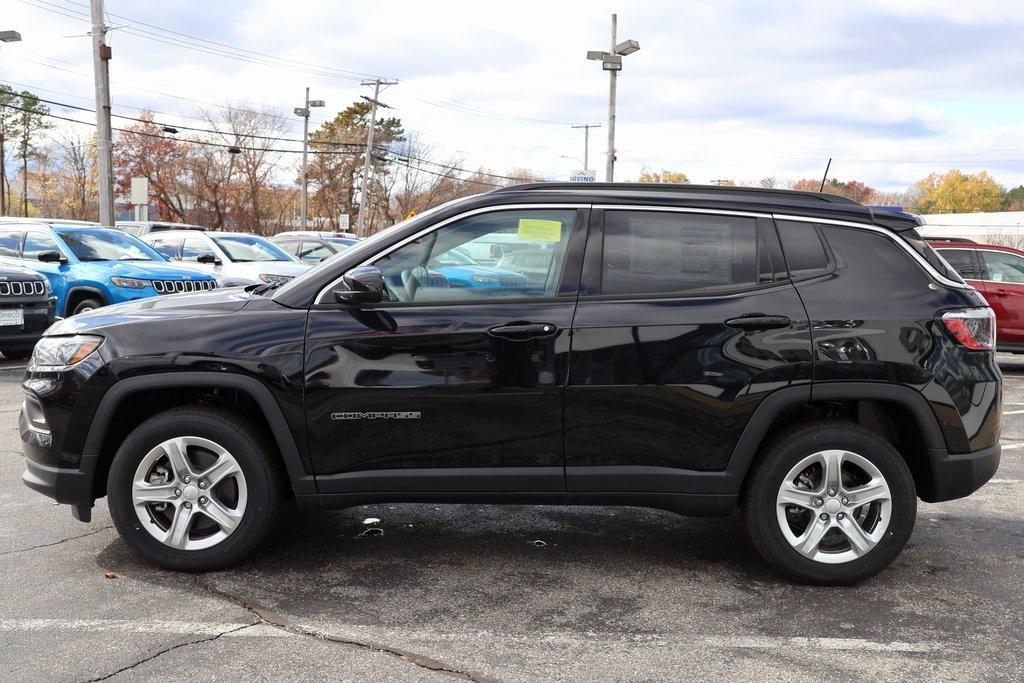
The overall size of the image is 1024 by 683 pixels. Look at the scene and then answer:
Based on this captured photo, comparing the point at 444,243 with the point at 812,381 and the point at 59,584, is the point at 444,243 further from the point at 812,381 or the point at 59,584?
the point at 59,584

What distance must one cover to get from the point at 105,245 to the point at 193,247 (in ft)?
9.40

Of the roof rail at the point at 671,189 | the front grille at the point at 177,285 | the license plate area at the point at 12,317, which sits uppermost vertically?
the roof rail at the point at 671,189

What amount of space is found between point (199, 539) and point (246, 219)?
69.4 metres

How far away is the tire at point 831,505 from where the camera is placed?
13.8 feet

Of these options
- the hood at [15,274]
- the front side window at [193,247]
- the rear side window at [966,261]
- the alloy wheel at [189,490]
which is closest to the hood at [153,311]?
the alloy wheel at [189,490]

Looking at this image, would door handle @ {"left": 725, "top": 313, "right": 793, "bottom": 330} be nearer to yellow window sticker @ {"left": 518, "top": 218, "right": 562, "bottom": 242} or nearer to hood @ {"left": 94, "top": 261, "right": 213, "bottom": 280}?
yellow window sticker @ {"left": 518, "top": 218, "right": 562, "bottom": 242}

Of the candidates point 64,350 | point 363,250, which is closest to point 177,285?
point 64,350

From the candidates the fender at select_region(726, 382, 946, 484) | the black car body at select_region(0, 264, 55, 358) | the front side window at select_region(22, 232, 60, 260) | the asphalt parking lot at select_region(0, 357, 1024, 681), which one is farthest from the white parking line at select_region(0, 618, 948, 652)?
the front side window at select_region(22, 232, 60, 260)

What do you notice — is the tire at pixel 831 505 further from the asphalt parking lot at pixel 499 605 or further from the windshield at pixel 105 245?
the windshield at pixel 105 245

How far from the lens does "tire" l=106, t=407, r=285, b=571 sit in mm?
4250

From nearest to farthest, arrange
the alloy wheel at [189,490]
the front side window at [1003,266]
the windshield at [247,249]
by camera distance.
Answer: the alloy wheel at [189,490] < the front side window at [1003,266] < the windshield at [247,249]

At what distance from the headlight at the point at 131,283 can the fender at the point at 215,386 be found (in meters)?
9.20

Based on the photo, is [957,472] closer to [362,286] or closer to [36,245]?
[362,286]

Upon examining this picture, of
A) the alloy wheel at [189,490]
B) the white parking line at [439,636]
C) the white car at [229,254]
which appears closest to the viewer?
the white parking line at [439,636]
